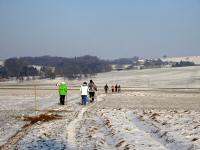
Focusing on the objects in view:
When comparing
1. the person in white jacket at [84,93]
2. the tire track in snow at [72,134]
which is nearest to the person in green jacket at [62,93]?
the person in white jacket at [84,93]

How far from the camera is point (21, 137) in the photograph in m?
13.9

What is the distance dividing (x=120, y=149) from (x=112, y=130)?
135 inches

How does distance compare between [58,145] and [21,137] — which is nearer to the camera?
[58,145]

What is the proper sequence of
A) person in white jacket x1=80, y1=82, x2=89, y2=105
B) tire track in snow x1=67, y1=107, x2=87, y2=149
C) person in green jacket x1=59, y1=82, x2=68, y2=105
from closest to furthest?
tire track in snow x1=67, y1=107, x2=87, y2=149 → person in green jacket x1=59, y1=82, x2=68, y2=105 → person in white jacket x1=80, y1=82, x2=89, y2=105

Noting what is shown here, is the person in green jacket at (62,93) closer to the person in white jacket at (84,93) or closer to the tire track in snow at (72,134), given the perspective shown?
the person in white jacket at (84,93)

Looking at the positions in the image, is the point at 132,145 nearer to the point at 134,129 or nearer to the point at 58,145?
the point at 58,145

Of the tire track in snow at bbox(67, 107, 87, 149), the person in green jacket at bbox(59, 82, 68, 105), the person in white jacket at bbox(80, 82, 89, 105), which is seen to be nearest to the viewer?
the tire track in snow at bbox(67, 107, 87, 149)

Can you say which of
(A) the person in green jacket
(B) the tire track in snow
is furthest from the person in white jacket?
(B) the tire track in snow

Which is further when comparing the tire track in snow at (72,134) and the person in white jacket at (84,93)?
the person in white jacket at (84,93)

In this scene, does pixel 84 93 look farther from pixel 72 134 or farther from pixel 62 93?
pixel 72 134

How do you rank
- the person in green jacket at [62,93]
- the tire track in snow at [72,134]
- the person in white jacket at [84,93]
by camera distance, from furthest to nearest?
the person in white jacket at [84,93], the person in green jacket at [62,93], the tire track in snow at [72,134]

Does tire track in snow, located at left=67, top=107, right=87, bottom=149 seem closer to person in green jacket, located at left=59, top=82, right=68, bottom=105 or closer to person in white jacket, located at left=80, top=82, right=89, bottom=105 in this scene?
person in green jacket, located at left=59, top=82, right=68, bottom=105

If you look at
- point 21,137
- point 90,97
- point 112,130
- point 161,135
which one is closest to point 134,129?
point 112,130

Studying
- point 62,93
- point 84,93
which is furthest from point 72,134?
point 84,93
